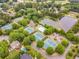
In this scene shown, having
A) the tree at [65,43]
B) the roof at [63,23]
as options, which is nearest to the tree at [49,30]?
the roof at [63,23]

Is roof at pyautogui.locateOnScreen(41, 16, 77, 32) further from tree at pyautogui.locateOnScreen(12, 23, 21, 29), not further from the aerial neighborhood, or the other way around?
tree at pyautogui.locateOnScreen(12, 23, 21, 29)

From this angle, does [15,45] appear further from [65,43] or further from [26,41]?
[65,43]

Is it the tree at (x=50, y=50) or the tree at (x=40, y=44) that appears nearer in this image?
the tree at (x=50, y=50)

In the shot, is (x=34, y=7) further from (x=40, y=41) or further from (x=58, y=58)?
(x=58, y=58)

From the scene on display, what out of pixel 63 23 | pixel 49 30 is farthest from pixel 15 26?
pixel 63 23

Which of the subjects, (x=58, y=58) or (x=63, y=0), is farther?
(x=63, y=0)

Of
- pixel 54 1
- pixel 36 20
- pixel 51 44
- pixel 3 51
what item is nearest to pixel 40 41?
pixel 51 44

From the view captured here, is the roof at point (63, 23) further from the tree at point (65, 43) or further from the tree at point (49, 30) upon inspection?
the tree at point (65, 43)
